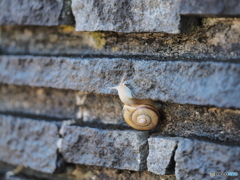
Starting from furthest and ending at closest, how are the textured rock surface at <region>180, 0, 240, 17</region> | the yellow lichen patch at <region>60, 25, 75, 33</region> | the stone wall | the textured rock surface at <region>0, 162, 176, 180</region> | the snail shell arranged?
the yellow lichen patch at <region>60, 25, 75, 33</region> < the textured rock surface at <region>0, 162, 176, 180</region> < the snail shell < the stone wall < the textured rock surface at <region>180, 0, 240, 17</region>

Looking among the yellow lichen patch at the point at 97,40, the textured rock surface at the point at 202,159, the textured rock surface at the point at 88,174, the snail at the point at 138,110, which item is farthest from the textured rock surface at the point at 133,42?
the textured rock surface at the point at 88,174

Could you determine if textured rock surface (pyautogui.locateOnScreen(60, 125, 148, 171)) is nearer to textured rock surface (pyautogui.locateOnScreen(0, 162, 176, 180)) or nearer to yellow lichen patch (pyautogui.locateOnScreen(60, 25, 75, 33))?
textured rock surface (pyautogui.locateOnScreen(0, 162, 176, 180))

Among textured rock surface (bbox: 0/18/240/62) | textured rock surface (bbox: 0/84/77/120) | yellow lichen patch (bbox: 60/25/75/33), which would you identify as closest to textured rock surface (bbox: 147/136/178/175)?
textured rock surface (bbox: 0/18/240/62)

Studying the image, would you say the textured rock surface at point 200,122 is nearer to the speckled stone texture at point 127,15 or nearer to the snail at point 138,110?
the snail at point 138,110

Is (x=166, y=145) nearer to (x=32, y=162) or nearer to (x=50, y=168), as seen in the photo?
(x=50, y=168)

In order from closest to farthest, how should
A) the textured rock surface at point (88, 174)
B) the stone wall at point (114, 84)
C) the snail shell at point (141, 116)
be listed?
the stone wall at point (114, 84), the snail shell at point (141, 116), the textured rock surface at point (88, 174)

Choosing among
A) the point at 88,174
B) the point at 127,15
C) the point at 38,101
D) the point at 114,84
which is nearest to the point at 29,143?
the point at 38,101

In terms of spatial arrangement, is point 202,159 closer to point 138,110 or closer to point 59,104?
point 138,110
